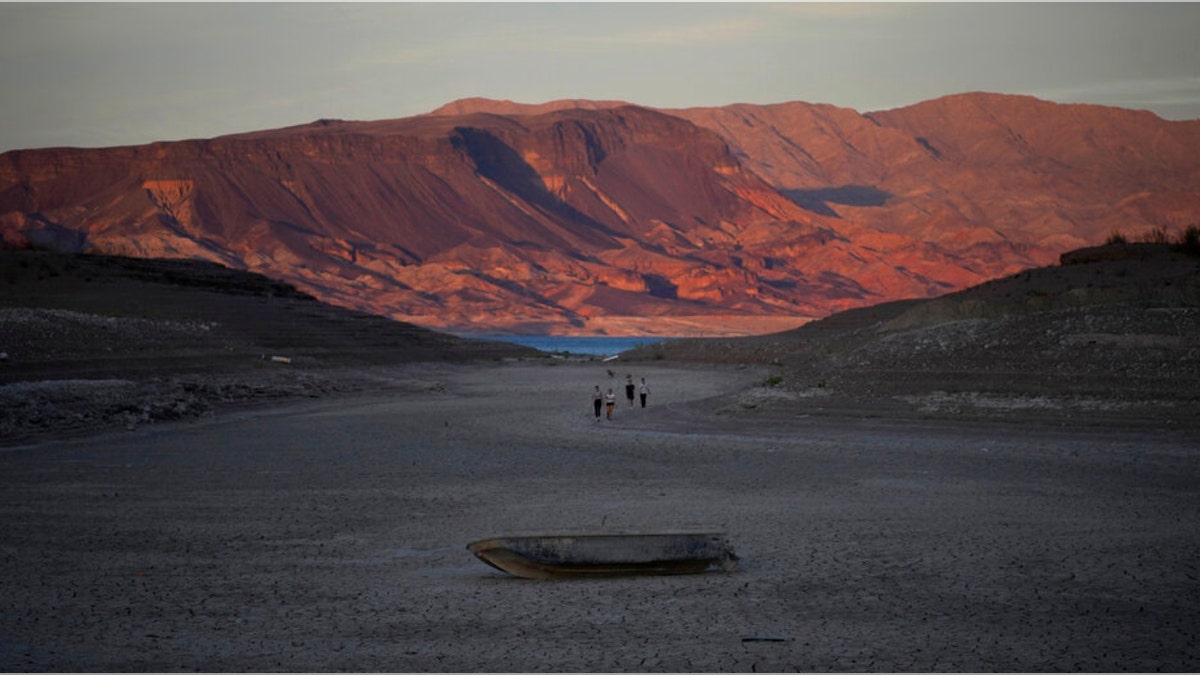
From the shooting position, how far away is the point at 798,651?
8938 millimetres

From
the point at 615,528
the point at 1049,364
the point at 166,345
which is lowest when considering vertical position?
the point at 615,528

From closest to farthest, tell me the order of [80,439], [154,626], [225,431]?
[154,626] < [80,439] < [225,431]

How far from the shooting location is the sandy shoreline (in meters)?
9.07

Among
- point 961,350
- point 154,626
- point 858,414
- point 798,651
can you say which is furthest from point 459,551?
point 961,350

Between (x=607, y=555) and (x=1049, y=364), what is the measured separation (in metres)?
19.3

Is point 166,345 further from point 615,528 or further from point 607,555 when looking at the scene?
point 607,555

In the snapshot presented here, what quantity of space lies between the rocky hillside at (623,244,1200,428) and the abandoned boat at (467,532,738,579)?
585 inches

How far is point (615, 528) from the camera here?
13.5 m

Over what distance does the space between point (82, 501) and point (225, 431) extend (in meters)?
10.4

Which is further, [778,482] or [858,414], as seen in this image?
[858,414]

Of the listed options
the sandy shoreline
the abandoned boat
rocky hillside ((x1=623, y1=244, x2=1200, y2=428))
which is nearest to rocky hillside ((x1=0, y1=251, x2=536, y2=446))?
the sandy shoreline

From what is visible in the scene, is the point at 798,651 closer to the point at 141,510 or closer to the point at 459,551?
the point at 459,551

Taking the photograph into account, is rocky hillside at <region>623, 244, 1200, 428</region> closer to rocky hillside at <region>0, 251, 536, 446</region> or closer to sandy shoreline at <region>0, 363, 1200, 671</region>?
sandy shoreline at <region>0, 363, 1200, 671</region>

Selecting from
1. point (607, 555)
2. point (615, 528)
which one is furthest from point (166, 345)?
point (607, 555)
